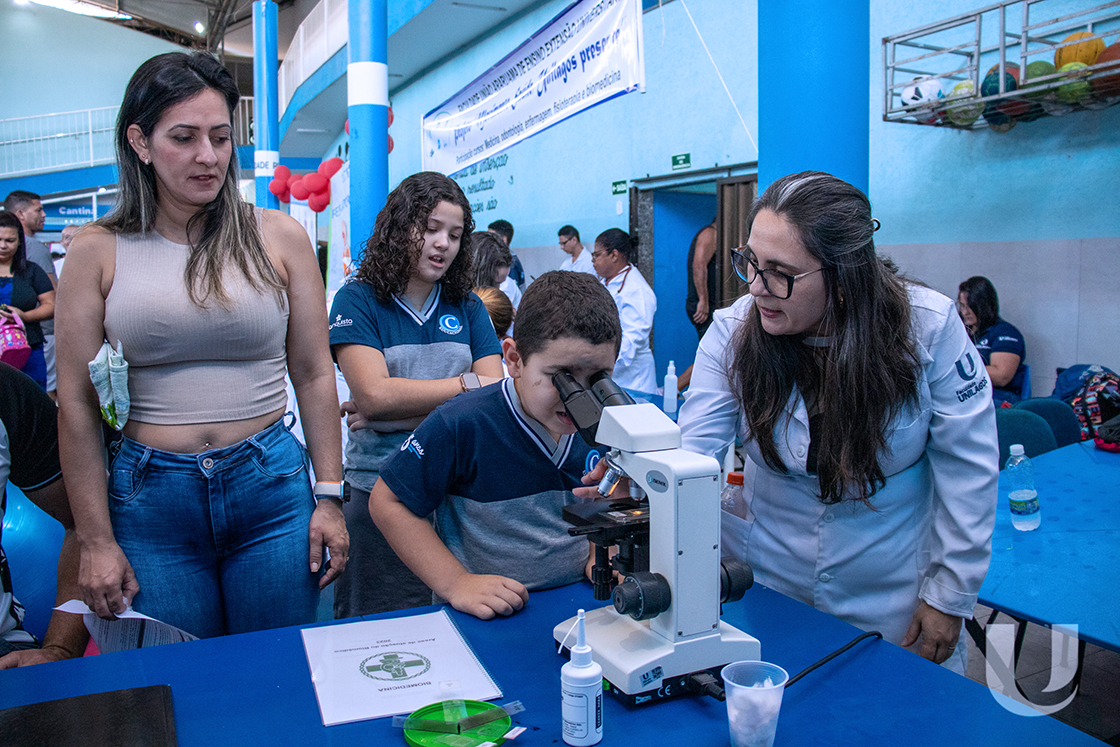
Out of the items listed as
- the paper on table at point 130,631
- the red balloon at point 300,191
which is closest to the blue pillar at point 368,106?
the paper on table at point 130,631

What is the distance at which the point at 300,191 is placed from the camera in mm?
7312

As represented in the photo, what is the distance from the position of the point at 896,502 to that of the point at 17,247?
4993 mm

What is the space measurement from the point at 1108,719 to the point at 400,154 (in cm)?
1062

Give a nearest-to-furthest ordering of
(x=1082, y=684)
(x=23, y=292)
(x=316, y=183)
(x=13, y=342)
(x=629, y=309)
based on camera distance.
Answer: (x=1082, y=684)
(x=13, y=342)
(x=23, y=292)
(x=629, y=309)
(x=316, y=183)

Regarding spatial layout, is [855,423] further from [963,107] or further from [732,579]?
[963,107]

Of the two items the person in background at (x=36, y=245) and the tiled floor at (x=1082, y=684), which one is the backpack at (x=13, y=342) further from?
the tiled floor at (x=1082, y=684)

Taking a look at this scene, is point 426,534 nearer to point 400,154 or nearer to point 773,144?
point 773,144

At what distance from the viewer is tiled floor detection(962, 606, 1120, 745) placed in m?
2.35

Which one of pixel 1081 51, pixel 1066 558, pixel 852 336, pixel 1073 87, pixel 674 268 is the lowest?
pixel 1066 558

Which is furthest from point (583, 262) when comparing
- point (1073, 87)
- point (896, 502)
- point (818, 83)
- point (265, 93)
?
point (896, 502)

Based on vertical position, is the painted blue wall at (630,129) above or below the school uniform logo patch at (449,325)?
above

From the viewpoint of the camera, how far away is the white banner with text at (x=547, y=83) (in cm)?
342

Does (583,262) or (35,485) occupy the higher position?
(583,262)

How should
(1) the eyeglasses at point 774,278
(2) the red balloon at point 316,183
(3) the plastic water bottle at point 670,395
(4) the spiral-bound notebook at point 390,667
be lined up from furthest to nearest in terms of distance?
(2) the red balloon at point 316,183 < (3) the plastic water bottle at point 670,395 < (1) the eyeglasses at point 774,278 < (4) the spiral-bound notebook at point 390,667
